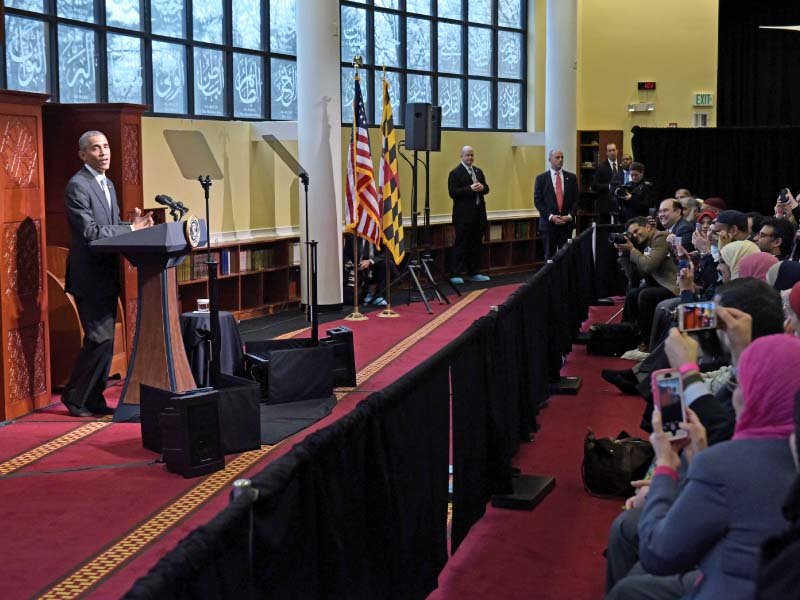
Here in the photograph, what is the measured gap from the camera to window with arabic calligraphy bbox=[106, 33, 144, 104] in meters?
10.6

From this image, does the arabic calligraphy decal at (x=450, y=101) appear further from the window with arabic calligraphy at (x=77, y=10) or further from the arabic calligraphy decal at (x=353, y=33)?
the window with arabic calligraphy at (x=77, y=10)

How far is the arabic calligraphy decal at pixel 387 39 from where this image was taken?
48.1 feet

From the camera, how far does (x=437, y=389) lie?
12.6 ft

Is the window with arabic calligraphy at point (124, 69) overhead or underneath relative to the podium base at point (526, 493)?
overhead

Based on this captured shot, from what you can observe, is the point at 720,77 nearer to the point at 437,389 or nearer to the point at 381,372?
the point at 381,372

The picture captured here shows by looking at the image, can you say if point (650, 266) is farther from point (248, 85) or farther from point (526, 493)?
point (248, 85)

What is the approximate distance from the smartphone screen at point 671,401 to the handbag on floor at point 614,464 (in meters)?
2.49

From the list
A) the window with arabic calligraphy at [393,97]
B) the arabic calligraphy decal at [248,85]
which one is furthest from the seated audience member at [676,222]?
the window with arabic calligraphy at [393,97]

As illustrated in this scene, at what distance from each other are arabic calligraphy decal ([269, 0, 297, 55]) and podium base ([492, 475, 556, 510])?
8.37m

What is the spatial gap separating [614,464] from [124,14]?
7286 mm

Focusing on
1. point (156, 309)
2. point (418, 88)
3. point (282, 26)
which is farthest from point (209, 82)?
point (156, 309)

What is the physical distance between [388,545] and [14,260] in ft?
15.0

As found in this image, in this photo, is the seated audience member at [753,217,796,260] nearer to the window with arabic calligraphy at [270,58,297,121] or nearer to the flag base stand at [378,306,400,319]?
the flag base stand at [378,306,400,319]

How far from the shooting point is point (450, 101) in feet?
53.3
